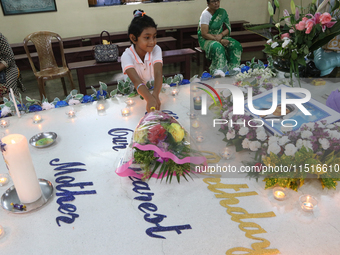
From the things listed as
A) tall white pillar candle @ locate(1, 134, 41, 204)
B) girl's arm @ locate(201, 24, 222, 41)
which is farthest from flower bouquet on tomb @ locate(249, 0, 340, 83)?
girl's arm @ locate(201, 24, 222, 41)

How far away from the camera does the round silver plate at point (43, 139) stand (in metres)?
1.32

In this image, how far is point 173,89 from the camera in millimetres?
1883

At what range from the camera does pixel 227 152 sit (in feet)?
3.87

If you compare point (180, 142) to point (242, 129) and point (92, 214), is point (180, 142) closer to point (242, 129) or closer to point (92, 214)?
point (242, 129)

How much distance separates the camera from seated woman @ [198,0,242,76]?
3.12 m

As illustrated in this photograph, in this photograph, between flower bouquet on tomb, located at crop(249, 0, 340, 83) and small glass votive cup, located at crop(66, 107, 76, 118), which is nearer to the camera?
flower bouquet on tomb, located at crop(249, 0, 340, 83)

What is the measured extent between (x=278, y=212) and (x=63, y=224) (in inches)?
28.3

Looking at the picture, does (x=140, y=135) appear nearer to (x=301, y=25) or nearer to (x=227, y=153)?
(x=227, y=153)

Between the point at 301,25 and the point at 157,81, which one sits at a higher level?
the point at 301,25

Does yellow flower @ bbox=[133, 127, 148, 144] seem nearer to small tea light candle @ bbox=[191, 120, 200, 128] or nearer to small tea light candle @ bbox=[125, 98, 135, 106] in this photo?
small tea light candle @ bbox=[191, 120, 200, 128]

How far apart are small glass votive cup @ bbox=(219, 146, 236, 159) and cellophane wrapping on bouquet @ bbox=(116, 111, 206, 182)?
127mm

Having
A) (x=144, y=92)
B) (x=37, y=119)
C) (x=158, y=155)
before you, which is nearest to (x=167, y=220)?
(x=158, y=155)

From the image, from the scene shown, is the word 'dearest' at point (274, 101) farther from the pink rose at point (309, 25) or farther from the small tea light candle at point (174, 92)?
the small tea light candle at point (174, 92)

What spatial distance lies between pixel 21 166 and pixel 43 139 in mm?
483
